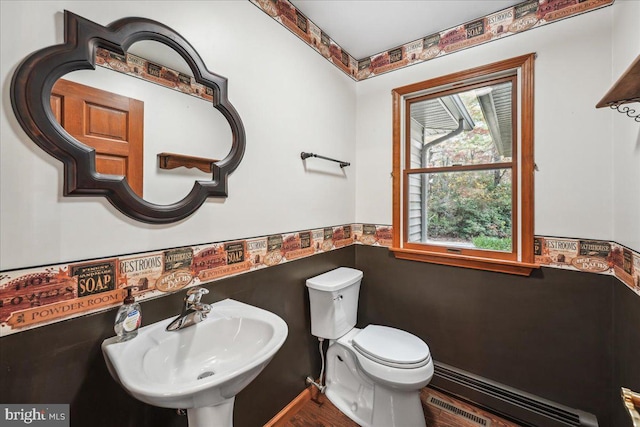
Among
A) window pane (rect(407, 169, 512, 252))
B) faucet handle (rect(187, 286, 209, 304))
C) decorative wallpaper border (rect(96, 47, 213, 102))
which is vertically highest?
decorative wallpaper border (rect(96, 47, 213, 102))

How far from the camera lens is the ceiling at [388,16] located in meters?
1.58

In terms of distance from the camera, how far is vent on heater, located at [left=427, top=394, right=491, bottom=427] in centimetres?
157

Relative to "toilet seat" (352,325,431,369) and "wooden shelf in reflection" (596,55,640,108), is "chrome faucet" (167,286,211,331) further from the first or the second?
"wooden shelf in reflection" (596,55,640,108)

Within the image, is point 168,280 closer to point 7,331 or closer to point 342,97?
point 7,331

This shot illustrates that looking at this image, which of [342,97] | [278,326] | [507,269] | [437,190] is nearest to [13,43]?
[278,326]

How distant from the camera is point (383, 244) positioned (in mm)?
2090

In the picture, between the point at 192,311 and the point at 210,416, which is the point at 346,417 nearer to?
the point at 210,416

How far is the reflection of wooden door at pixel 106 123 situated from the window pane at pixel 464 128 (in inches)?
70.5

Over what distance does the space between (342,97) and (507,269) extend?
167 centimetres

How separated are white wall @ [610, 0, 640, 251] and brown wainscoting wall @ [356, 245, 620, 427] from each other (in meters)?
0.30

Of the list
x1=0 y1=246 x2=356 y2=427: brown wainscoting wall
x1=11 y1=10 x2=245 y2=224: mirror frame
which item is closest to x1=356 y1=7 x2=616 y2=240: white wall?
x1=0 y1=246 x2=356 y2=427: brown wainscoting wall

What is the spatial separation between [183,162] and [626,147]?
200 centimetres

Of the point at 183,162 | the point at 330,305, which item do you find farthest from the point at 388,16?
the point at 330,305

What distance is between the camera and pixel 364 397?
161 cm
